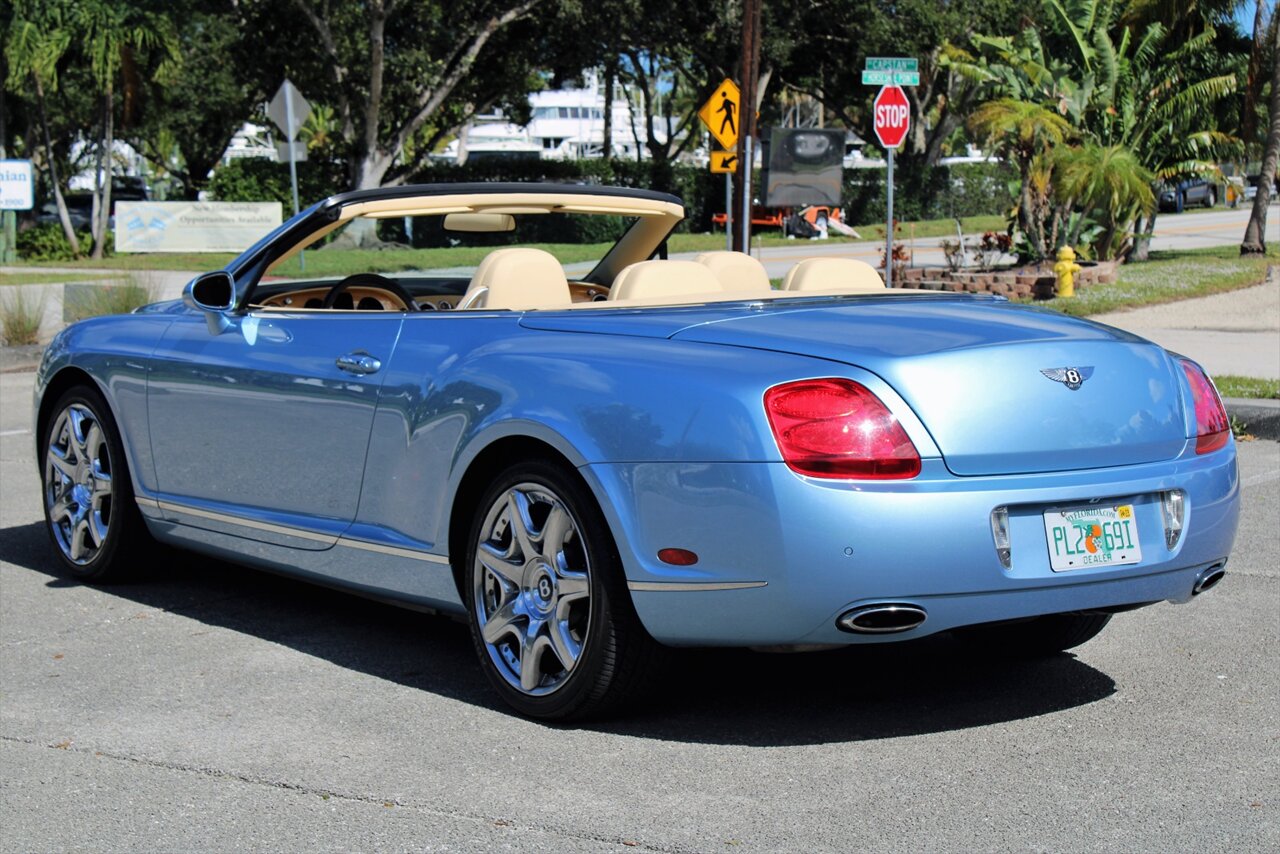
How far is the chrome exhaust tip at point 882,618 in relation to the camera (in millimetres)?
4137

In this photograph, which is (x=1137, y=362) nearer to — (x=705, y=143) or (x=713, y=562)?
(x=713, y=562)

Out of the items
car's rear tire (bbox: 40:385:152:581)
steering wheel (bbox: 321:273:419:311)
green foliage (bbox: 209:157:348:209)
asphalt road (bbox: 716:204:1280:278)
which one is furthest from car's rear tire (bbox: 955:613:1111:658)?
green foliage (bbox: 209:157:348:209)

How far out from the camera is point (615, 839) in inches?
148

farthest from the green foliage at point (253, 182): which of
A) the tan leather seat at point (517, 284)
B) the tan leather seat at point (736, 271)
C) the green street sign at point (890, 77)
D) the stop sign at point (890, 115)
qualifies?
the tan leather seat at point (517, 284)

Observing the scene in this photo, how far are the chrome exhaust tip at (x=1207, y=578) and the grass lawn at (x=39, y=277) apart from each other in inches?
997

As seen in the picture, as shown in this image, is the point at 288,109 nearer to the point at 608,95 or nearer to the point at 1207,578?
the point at 1207,578

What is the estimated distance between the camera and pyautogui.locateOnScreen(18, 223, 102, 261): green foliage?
1432 inches

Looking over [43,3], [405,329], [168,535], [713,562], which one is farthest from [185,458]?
[43,3]

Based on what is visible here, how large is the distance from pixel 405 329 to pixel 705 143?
6909cm

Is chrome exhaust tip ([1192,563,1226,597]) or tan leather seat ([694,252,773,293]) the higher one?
tan leather seat ([694,252,773,293])

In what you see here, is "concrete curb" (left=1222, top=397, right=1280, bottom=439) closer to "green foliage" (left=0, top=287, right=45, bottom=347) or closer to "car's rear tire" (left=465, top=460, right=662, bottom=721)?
"car's rear tire" (left=465, top=460, right=662, bottom=721)

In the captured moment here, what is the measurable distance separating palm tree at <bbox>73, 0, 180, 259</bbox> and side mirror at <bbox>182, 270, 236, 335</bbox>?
31250mm

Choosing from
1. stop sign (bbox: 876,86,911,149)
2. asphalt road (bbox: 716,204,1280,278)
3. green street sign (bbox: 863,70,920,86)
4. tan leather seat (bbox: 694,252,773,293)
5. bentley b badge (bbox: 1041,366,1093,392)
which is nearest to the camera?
bentley b badge (bbox: 1041,366,1093,392)

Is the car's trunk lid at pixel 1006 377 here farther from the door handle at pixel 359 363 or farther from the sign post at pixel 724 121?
the sign post at pixel 724 121
